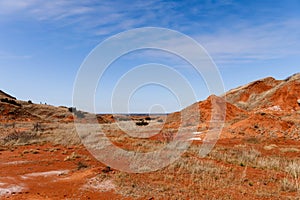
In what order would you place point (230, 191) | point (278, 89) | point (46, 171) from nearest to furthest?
point (230, 191)
point (46, 171)
point (278, 89)

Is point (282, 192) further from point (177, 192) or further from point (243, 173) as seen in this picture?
point (177, 192)

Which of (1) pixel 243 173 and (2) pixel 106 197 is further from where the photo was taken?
(1) pixel 243 173

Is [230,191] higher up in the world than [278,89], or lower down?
lower down

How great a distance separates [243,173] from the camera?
32.2 feet

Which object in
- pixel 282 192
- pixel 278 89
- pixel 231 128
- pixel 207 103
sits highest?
pixel 278 89

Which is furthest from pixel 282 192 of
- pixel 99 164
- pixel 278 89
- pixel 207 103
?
pixel 278 89

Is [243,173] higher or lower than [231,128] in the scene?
lower

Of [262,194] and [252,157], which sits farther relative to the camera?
[252,157]

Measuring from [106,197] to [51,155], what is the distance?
7825mm

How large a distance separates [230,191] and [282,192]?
1.57 metres

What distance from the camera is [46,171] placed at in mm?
10367

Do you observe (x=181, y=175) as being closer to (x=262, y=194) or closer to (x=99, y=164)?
(x=262, y=194)

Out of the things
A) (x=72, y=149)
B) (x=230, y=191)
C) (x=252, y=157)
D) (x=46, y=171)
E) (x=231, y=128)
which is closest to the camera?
(x=230, y=191)

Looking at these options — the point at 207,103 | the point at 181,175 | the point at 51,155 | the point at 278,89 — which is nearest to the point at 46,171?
the point at 51,155
